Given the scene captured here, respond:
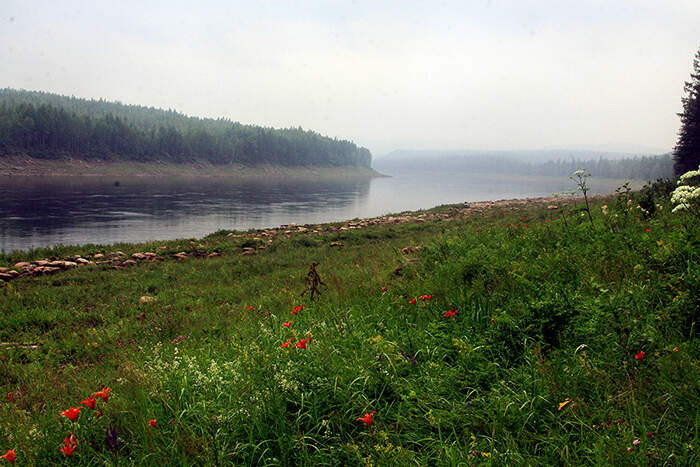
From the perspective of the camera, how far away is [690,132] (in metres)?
26.8

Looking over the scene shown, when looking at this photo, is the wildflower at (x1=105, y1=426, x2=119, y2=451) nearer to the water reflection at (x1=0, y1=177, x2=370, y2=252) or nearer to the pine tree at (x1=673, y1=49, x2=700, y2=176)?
the water reflection at (x1=0, y1=177, x2=370, y2=252)

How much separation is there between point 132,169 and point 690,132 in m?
106

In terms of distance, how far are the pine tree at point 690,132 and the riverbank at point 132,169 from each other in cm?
10028

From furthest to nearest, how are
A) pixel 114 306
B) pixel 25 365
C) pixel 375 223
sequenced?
1. pixel 375 223
2. pixel 114 306
3. pixel 25 365

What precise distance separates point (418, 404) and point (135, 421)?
2.29 m

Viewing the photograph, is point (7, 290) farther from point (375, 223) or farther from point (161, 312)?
point (375, 223)

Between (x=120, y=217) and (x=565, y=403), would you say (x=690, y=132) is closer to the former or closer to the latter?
(x=565, y=403)

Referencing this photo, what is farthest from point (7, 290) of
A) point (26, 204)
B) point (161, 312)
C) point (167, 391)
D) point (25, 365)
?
point (26, 204)

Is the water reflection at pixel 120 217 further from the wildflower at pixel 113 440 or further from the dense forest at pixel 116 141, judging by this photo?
the dense forest at pixel 116 141

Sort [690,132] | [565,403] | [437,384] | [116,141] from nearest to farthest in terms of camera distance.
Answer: [565,403]
[437,384]
[690,132]
[116,141]

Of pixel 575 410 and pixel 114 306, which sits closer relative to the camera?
pixel 575 410

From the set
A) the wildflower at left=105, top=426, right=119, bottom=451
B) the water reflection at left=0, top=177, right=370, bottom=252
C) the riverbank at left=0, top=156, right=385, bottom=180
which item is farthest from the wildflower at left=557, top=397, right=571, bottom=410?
the riverbank at left=0, top=156, right=385, bottom=180

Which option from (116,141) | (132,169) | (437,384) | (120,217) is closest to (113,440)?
(437,384)

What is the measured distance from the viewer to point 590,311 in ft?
11.1
